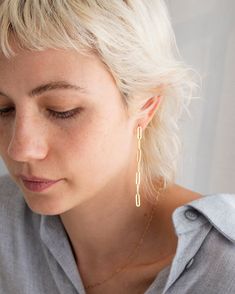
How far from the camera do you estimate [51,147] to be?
73 centimetres

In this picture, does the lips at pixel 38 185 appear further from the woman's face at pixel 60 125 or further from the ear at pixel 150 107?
the ear at pixel 150 107

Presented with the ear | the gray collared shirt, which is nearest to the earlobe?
the ear

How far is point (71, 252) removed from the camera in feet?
3.06

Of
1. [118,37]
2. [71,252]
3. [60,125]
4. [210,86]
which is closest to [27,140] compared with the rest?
[60,125]

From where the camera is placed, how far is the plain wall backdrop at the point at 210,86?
105 centimetres

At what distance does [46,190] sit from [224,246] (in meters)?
0.31

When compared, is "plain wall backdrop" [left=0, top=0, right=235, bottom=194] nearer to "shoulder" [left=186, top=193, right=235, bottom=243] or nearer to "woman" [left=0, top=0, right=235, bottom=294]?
"woman" [left=0, top=0, right=235, bottom=294]

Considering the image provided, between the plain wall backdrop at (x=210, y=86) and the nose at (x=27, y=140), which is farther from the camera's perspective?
the plain wall backdrop at (x=210, y=86)

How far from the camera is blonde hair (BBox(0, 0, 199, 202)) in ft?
2.20

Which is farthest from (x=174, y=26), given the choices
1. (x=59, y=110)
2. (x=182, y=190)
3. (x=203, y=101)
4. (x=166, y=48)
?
(x=59, y=110)

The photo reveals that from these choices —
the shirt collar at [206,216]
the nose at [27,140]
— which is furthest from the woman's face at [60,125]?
the shirt collar at [206,216]

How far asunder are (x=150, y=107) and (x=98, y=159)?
0.15m

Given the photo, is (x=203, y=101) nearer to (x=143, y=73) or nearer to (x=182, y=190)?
(x=182, y=190)

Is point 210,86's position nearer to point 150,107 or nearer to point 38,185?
point 150,107
